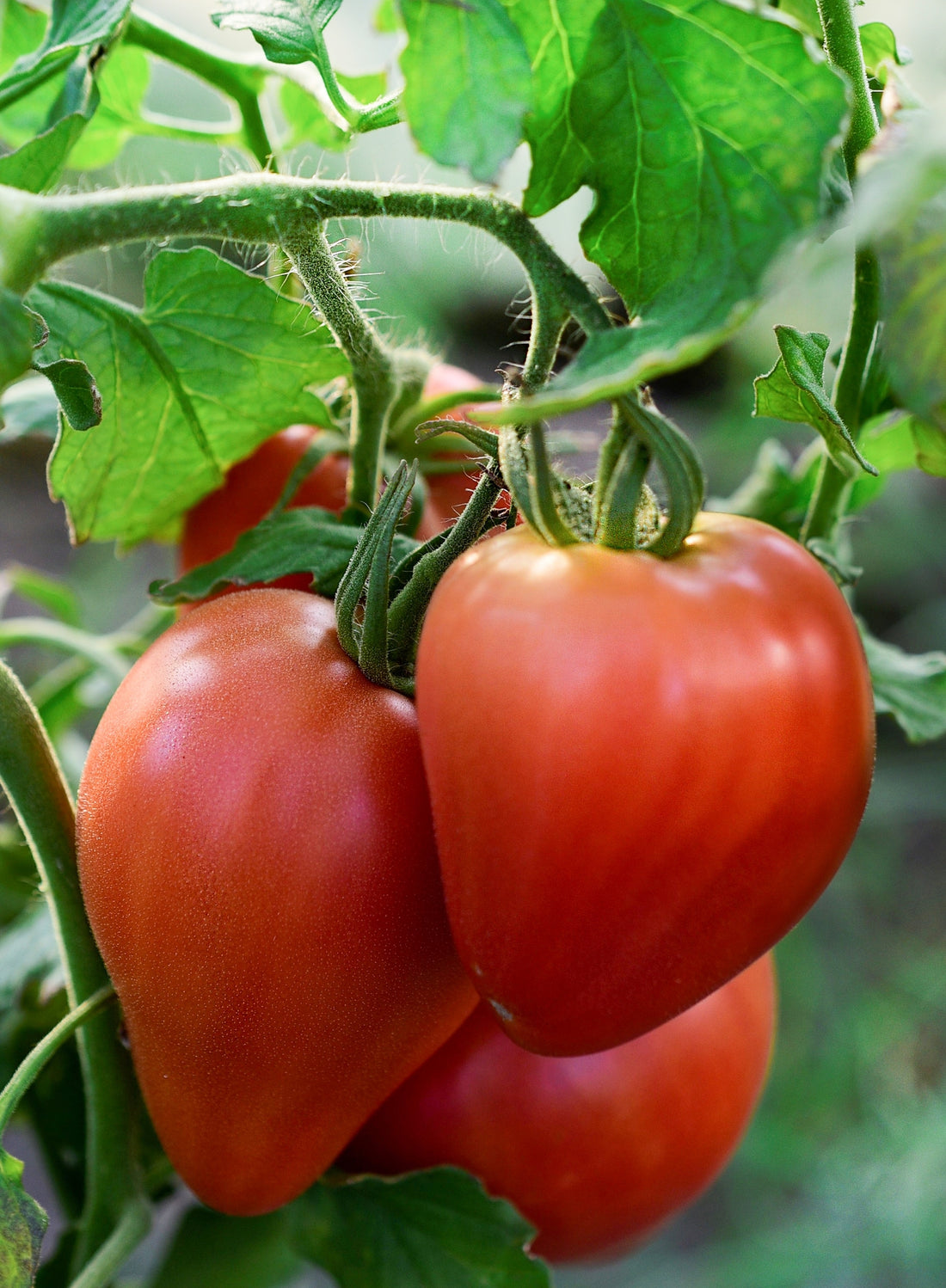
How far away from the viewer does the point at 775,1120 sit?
1205 millimetres

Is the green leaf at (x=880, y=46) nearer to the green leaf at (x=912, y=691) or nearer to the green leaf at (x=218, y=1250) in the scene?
the green leaf at (x=912, y=691)

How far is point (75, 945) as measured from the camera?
341 mm

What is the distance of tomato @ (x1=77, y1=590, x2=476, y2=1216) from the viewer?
271mm

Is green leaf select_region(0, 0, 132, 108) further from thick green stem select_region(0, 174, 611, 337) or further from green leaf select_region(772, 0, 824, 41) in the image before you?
green leaf select_region(772, 0, 824, 41)

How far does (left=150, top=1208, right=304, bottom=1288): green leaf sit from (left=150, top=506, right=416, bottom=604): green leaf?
271 millimetres

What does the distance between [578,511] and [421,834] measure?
0.09m

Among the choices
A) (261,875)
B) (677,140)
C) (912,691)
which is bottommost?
(912,691)

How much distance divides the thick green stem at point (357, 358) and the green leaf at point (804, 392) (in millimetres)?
114

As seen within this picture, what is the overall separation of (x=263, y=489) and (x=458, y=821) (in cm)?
20

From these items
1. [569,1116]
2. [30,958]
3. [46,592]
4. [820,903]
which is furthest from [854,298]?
[820,903]

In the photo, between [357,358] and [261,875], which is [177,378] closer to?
[357,358]

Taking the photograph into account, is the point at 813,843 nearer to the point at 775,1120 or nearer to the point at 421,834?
the point at 421,834

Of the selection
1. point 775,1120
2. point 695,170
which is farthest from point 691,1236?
point 695,170

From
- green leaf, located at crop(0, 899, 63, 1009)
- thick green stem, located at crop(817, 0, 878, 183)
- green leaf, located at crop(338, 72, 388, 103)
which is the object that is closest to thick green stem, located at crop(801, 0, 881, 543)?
thick green stem, located at crop(817, 0, 878, 183)
